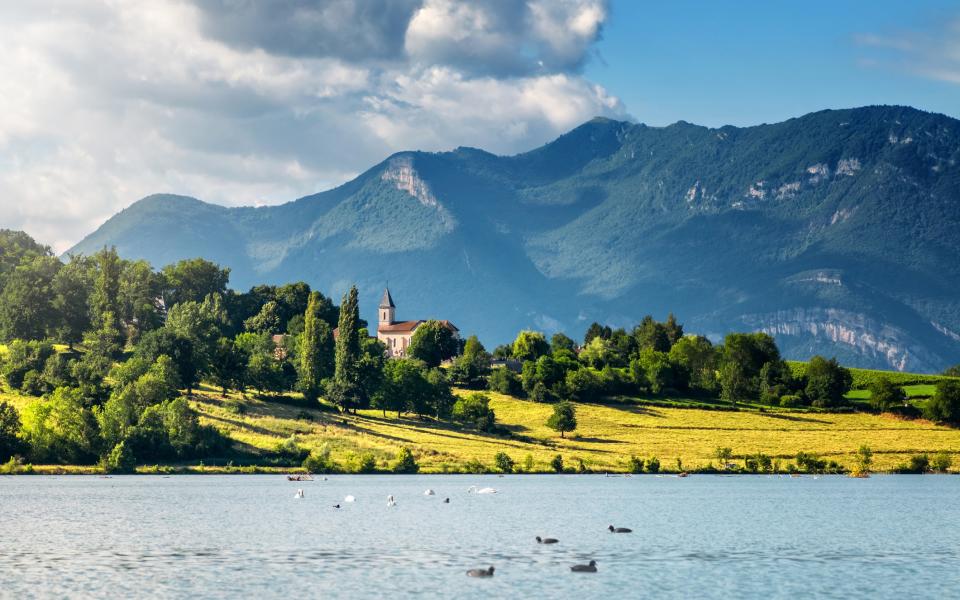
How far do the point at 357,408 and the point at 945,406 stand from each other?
270 feet

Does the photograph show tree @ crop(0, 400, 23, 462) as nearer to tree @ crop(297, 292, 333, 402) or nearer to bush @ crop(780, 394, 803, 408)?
tree @ crop(297, 292, 333, 402)

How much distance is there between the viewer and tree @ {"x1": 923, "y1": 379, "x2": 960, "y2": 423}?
536 feet

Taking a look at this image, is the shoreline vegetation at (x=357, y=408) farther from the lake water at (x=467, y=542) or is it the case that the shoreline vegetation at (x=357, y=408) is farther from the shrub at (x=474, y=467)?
the lake water at (x=467, y=542)

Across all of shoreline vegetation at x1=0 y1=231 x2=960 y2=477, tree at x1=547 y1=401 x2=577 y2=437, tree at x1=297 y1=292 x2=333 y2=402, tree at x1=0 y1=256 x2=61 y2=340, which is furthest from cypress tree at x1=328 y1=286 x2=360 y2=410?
tree at x1=0 y1=256 x2=61 y2=340

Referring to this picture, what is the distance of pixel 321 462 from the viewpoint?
424 feet

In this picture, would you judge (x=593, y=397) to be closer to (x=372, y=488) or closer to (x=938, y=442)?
(x=938, y=442)

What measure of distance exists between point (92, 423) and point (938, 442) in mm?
103000

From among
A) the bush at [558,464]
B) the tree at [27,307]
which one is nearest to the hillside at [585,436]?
the bush at [558,464]

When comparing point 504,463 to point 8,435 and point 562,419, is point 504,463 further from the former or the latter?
point 8,435

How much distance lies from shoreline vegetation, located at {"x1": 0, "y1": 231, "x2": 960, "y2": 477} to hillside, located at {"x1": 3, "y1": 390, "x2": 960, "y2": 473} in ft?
1.31

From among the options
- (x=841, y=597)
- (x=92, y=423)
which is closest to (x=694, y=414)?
(x=92, y=423)

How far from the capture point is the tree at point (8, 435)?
12181cm

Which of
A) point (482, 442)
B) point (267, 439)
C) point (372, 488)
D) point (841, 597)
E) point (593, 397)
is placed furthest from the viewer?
point (593, 397)

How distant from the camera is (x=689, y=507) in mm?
88062
